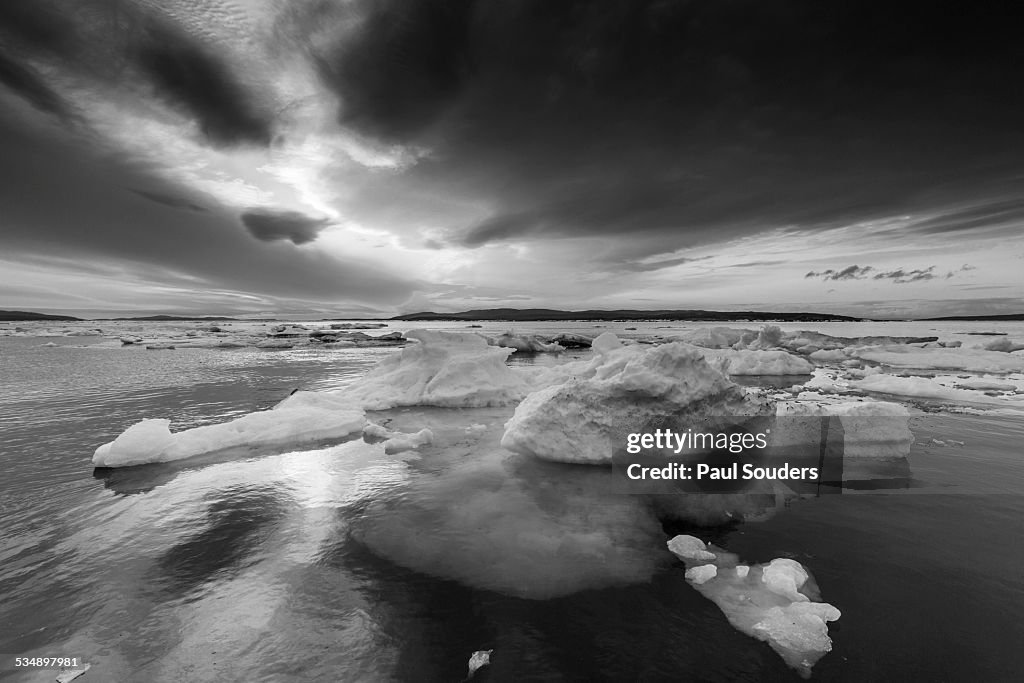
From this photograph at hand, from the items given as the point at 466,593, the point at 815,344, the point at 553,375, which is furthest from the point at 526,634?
the point at 815,344

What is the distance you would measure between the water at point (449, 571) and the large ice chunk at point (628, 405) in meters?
0.56

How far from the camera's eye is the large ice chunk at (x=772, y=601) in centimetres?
388

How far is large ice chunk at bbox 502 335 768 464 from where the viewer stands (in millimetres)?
8859

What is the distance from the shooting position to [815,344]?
117ft

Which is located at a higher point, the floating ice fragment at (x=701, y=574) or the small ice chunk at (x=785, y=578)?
the small ice chunk at (x=785, y=578)

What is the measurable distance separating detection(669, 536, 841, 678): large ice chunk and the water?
0.14m

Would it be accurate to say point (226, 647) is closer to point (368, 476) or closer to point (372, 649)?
point (372, 649)

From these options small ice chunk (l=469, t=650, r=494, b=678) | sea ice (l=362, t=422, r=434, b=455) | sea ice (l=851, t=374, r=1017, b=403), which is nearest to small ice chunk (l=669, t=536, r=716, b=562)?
small ice chunk (l=469, t=650, r=494, b=678)

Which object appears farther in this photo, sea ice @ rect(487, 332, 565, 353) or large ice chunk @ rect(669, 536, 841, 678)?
sea ice @ rect(487, 332, 565, 353)

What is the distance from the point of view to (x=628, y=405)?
29.4 ft

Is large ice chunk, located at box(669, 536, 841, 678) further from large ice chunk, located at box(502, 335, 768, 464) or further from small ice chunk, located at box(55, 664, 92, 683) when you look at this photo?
small ice chunk, located at box(55, 664, 92, 683)

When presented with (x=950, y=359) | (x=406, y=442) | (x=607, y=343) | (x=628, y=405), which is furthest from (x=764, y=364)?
(x=406, y=442)

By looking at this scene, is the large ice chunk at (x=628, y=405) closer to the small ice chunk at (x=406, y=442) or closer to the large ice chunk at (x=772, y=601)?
the small ice chunk at (x=406, y=442)

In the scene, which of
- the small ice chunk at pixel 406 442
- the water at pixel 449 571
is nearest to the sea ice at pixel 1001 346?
the water at pixel 449 571
